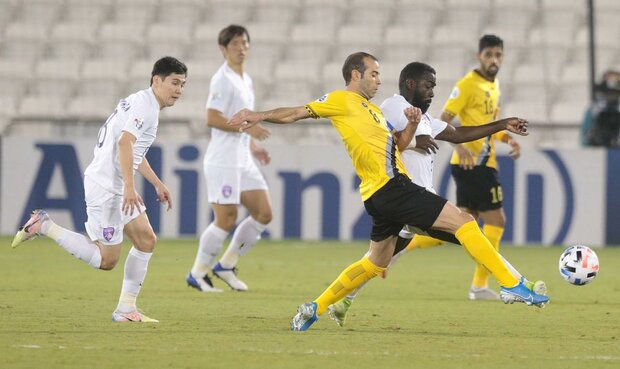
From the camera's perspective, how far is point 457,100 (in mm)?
10227

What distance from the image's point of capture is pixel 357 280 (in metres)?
7.74

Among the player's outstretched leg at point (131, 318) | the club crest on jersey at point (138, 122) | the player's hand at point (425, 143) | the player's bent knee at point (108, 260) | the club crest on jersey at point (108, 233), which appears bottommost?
the player's outstretched leg at point (131, 318)

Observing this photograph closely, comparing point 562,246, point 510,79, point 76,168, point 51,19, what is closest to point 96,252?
point 76,168

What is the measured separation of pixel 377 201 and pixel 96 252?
1.87 m

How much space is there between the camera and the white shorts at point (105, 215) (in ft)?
26.1

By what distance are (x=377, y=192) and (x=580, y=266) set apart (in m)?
1.65

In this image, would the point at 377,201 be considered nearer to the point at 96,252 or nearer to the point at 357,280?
the point at 357,280

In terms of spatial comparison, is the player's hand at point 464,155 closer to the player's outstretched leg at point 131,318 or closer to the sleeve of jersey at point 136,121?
the sleeve of jersey at point 136,121

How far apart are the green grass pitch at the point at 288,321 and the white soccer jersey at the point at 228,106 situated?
3.69 feet

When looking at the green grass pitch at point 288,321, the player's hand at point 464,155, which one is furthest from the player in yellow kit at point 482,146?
the green grass pitch at point 288,321

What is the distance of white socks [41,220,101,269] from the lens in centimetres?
808

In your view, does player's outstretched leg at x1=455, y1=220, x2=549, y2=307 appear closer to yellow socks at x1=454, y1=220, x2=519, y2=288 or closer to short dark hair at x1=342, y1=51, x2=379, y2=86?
yellow socks at x1=454, y1=220, x2=519, y2=288

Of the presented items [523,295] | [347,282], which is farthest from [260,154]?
[523,295]

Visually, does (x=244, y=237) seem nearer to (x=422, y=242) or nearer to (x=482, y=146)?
(x=422, y=242)
